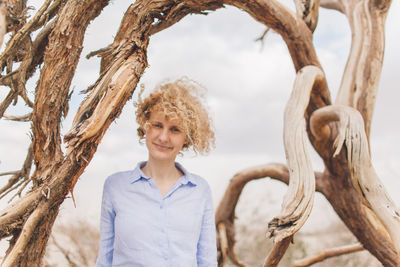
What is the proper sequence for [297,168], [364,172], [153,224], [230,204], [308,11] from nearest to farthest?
1. [153,224]
2. [297,168]
3. [364,172]
4. [308,11]
5. [230,204]

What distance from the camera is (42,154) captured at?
151 cm

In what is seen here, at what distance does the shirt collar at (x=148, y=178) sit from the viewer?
1.49m

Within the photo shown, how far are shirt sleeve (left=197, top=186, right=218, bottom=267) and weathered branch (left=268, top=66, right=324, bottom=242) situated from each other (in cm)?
23

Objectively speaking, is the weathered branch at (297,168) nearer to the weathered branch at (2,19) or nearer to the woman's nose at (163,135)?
the woman's nose at (163,135)

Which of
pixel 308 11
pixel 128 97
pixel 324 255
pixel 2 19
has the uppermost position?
pixel 308 11

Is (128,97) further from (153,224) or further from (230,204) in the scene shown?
(230,204)

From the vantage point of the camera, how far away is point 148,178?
1484 mm

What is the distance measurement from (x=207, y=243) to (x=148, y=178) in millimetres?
292

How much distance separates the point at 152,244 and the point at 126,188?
0.65 ft

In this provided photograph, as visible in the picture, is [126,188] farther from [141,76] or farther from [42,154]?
[141,76]

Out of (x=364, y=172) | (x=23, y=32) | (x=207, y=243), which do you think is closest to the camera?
(x=207, y=243)

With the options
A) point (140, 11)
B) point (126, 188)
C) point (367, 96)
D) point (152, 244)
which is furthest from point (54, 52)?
point (367, 96)

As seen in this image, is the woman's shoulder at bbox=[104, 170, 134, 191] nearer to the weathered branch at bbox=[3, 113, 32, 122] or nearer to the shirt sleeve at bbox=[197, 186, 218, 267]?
the shirt sleeve at bbox=[197, 186, 218, 267]

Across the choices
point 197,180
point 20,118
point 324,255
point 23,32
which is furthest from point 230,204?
point 23,32
